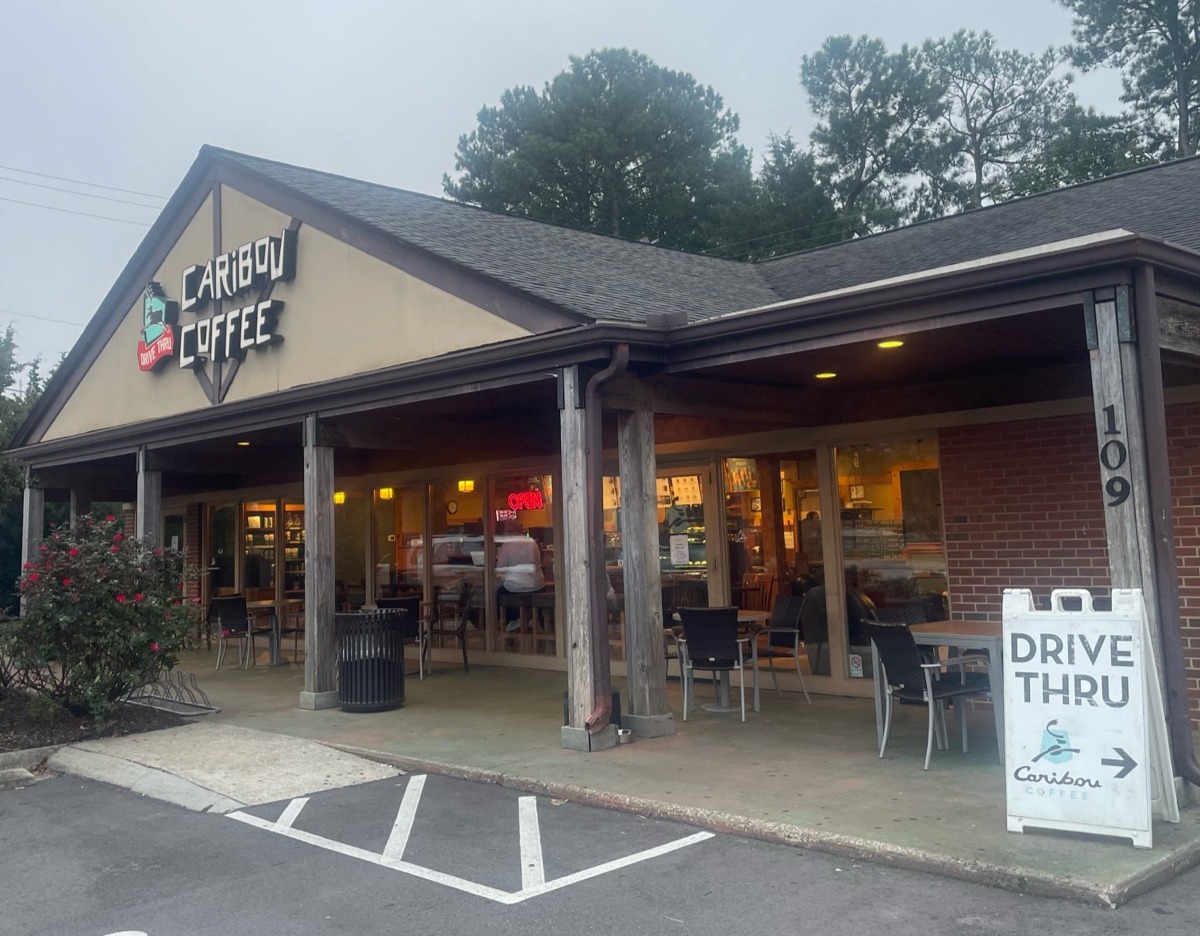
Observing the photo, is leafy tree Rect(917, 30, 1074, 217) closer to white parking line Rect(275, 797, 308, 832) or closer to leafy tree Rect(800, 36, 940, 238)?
leafy tree Rect(800, 36, 940, 238)

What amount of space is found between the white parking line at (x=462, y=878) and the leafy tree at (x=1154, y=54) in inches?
1032

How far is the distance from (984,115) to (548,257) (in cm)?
2525

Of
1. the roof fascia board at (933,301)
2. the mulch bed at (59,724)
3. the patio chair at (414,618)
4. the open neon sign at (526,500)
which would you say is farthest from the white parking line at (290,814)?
the open neon sign at (526,500)

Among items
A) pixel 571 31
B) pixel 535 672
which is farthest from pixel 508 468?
pixel 571 31

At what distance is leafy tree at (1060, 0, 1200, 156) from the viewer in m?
26.7

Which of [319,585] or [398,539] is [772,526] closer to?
[319,585]

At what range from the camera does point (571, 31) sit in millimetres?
36625

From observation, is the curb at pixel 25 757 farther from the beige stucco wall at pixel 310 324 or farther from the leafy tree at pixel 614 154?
the leafy tree at pixel 614 154

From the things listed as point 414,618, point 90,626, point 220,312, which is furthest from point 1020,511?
point 220,312

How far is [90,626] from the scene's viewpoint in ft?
29.0

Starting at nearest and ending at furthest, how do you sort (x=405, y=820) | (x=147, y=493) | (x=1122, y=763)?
(x=1122, y=763)
(x=405, y=820)
(x=147, y=493)

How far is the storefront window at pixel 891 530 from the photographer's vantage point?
9.09 meters

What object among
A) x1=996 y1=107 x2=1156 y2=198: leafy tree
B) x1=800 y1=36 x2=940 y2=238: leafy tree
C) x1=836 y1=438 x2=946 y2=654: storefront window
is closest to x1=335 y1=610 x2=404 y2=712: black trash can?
x1=836 y1=438 x2=946 y2=654: storefront window

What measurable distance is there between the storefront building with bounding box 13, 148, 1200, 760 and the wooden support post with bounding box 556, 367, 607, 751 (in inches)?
0.9
